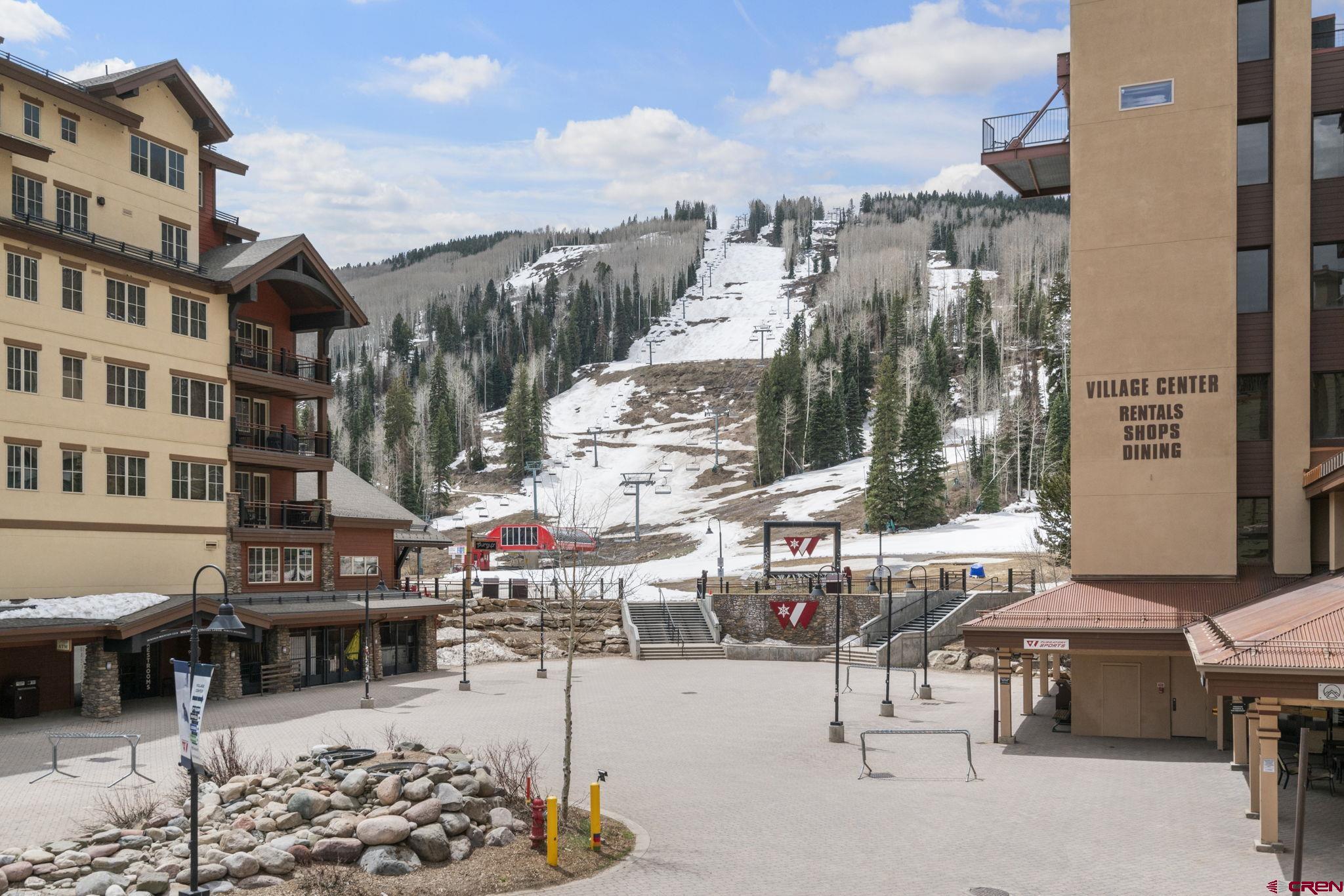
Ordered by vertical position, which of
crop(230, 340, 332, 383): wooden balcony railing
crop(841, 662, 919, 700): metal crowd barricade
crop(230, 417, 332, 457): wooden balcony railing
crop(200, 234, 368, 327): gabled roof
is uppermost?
crop(200, 234, 368, 327): gabled roof

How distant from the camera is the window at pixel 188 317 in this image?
1626 inches

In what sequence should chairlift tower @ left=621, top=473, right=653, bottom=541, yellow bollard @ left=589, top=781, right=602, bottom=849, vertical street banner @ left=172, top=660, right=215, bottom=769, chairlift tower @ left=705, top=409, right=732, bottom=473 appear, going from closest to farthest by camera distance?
vertical street banner @ left=172, top=660, right=215, bottom=769 < yellow bollard @ left=589, top=781, right=602, bottom=849 < chairlift tower @ left=621, top=473, right=653, bottom=541 < chairlift tower @ left=705, top=409, right=732, bottom=473

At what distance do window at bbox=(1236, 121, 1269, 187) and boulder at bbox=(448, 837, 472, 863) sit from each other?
89.9ft

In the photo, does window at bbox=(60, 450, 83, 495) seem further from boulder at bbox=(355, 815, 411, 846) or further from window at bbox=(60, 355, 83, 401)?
boulder at bbox=(355, 815, 411, 846)

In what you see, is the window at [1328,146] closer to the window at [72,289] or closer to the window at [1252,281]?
the window at [1252,281]

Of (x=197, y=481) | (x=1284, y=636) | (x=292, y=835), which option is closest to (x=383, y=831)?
(x=292, y=835)

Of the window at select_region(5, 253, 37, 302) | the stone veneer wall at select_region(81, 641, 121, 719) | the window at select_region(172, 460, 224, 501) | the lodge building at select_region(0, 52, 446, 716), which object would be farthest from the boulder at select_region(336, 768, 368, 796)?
the window at select_region(172, 460, 224, 501)

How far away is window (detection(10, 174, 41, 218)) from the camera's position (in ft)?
120

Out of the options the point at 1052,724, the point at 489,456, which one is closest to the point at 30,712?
the point at 1052,724

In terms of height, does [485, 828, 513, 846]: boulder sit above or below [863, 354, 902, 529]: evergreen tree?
below

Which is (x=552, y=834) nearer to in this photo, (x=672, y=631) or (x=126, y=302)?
(x=126, y=302)

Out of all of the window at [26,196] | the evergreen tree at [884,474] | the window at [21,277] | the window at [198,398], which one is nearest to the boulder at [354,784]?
the window at [21,277]

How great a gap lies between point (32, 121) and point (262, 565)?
18173 mm

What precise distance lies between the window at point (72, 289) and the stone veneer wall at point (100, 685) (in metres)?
11.5
